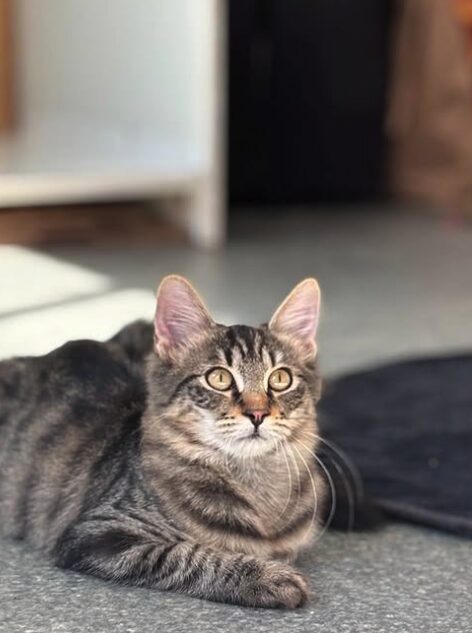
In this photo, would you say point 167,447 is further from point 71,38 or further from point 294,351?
point 71,38

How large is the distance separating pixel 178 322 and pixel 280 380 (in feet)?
0.46

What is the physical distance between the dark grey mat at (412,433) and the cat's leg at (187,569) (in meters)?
0.41

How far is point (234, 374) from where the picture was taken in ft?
4.02

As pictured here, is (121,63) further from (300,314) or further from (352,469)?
(300,314)

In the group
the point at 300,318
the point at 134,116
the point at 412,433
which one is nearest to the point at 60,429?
the point at 300,318

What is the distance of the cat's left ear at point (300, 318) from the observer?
4.33 ft

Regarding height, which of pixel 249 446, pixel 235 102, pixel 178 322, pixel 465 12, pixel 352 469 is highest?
pixel 465 12

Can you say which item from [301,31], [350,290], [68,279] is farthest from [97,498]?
[301,31]

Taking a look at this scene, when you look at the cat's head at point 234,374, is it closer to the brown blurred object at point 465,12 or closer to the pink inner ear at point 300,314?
the pink inner ear at point 300,314

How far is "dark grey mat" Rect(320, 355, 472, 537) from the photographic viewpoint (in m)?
1.61

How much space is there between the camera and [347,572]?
1.36m

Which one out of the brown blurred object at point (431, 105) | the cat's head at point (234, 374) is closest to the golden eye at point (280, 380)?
the cat's head at point (234, 374)

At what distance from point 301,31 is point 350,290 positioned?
5.24 ft

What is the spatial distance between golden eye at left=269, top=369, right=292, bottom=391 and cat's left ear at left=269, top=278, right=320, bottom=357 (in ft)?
0.20
